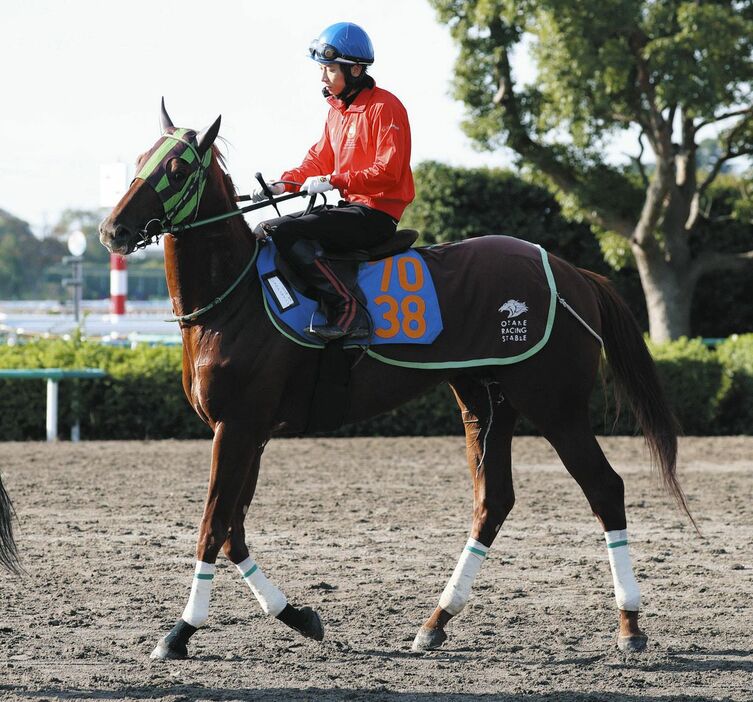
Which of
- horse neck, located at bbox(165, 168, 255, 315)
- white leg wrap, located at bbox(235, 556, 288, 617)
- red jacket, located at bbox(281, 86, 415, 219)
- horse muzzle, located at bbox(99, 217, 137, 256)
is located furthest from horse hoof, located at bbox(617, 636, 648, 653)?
horse muzzle, located at bbox(99, 217, 137, 256)

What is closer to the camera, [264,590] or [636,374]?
[264,590]

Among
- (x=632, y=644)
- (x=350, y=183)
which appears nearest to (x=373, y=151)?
(x=350, y=183)

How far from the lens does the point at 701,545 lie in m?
6.68

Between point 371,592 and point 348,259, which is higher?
point 348,259

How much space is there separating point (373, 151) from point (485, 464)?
1.40m

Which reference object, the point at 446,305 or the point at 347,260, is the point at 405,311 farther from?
the point at 347,260

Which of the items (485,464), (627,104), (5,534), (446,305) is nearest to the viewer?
(5,534)

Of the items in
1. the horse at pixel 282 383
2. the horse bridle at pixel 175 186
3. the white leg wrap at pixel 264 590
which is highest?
the horse bridle at pixel 175 186

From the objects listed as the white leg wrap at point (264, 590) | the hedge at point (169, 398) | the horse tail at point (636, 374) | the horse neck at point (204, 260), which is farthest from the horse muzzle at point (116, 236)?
the hedge at point (169, 398)

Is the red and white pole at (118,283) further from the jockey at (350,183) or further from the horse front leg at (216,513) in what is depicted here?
the horse front leg at (216,513)

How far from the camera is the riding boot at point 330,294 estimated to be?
454 centimetres

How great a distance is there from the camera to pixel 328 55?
472cm

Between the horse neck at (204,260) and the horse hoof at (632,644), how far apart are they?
2.07 m

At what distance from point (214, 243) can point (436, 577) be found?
7.18 ft
